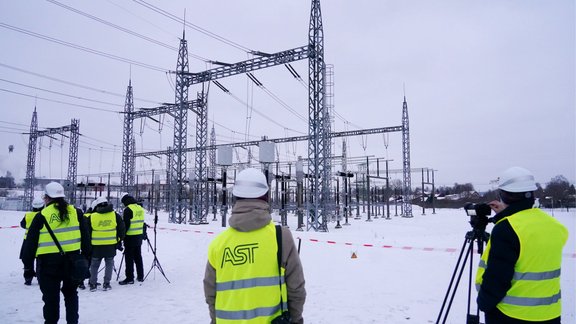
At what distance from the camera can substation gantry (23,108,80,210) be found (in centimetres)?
3173

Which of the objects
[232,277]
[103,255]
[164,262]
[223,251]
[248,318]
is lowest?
[164,262]

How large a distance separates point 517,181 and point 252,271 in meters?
2.18

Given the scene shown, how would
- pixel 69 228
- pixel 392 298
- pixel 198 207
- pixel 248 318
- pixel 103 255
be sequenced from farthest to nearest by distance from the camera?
pixel 198 207
pixel 103 255
pixel 392 298
pixel 69 228
pixel 248 318

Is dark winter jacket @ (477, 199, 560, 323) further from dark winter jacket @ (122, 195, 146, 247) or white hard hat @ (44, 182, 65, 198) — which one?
dark winter jacket @ (122, 195, 146, 247)

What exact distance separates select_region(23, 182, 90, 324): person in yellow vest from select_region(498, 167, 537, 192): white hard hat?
188 inches

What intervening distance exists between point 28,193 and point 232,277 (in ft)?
132

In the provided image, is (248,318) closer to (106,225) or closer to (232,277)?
(232,277)

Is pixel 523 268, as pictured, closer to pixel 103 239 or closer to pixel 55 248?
pixel 55 248

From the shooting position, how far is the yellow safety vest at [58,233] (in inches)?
164

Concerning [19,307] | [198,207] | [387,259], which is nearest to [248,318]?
[19,307]

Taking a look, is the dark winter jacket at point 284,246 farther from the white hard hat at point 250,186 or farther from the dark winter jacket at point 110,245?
the dark winter jacket at point 110,245

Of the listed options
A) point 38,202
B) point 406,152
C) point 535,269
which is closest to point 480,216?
point 535,269

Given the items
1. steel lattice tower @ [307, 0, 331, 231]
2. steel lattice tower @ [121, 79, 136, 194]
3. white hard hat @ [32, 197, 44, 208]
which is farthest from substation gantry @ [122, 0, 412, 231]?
white hard hat @ [32, 197, 44, 208]

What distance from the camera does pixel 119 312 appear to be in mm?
5449
